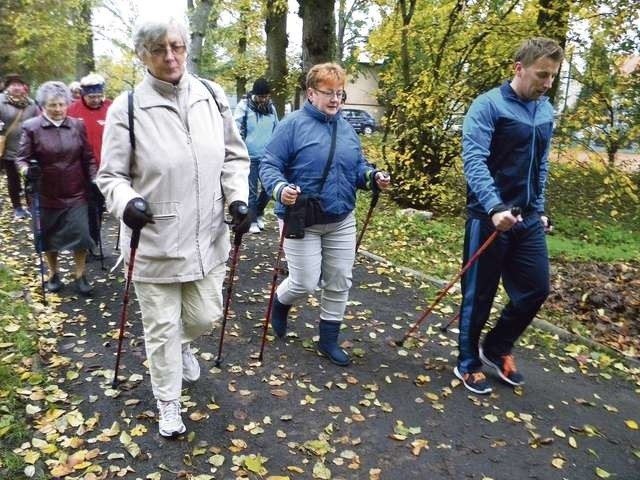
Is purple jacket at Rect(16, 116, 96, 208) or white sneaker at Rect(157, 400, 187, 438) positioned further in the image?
purple jacket at Rect(16, 116, 96, 208)

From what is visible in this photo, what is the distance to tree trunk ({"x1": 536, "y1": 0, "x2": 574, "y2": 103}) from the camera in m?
7.98

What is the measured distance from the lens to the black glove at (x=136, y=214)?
2650mm


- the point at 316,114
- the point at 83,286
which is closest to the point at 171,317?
the point at 316,114

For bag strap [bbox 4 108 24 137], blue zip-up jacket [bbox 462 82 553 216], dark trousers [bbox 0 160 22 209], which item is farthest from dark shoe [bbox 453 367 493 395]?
dark trousers [bbox 0 160 22 209]

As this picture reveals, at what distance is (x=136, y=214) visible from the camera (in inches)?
104

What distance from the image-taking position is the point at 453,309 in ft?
18.4

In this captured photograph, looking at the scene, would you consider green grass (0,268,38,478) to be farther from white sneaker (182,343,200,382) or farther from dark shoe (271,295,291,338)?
dark shoe (271,295,291,338)

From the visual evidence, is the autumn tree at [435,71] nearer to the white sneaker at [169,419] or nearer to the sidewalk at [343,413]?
the sidewalk at [343,413]

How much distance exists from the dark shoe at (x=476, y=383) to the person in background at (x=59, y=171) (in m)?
3.84

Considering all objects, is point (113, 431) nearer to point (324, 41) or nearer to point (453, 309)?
point (453, 309)

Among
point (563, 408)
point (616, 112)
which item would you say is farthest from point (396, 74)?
point (563, 408)

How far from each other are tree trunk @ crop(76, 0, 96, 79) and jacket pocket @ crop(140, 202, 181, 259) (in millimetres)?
20951

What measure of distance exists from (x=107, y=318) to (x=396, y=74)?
7014 millimetres

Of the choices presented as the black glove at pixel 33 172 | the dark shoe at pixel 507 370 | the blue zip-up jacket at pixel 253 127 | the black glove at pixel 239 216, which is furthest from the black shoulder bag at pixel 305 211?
the blue zip-up jacket at pixel 253 127
